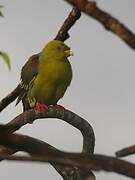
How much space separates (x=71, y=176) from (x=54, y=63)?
5.52 m

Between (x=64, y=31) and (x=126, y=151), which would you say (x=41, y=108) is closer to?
(x=64, y=31)

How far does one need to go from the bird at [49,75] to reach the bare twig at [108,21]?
25.8 ft

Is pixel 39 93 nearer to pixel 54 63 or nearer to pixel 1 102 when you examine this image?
pixel 54 63

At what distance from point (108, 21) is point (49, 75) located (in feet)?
26.3

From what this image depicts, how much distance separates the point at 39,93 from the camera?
9422mm

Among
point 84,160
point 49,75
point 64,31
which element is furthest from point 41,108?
point 84,160

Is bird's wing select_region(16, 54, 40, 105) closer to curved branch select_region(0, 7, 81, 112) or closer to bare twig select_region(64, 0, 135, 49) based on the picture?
curved branch select_region(0, 7, 81, 112)

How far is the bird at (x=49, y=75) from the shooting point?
30.1 feet

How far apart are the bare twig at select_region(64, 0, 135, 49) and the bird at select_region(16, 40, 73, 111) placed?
7866mm

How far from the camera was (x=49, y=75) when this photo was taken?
919cm

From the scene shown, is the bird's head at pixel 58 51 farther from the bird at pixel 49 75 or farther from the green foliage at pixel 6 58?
the green foliage at pixel 6 58

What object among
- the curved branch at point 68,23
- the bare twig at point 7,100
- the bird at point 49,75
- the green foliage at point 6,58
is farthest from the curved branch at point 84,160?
the bird at point 49,75

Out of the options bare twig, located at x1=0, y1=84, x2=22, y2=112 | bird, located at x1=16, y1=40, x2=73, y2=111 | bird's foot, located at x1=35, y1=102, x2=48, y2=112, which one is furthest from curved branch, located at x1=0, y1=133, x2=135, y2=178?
bird, located at x1=16, y1=40, x2=73, y2=111

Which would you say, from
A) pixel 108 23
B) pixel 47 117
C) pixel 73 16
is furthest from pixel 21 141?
pixel 47 117
